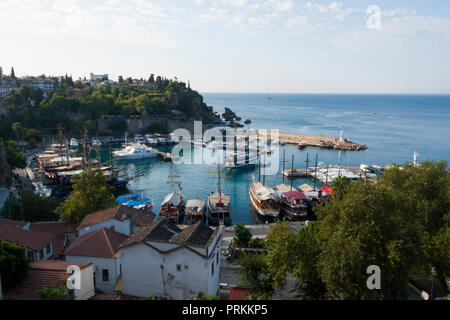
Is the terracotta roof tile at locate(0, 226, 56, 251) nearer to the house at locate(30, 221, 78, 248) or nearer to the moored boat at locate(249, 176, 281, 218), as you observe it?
the house at locate(30, 221, 78, 248)

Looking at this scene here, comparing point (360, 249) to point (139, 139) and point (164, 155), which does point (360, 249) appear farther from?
point (139, 139)

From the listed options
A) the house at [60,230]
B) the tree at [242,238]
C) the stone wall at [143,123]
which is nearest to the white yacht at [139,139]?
the stone wall at [143,123]

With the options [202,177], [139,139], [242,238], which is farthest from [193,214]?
[139,139]

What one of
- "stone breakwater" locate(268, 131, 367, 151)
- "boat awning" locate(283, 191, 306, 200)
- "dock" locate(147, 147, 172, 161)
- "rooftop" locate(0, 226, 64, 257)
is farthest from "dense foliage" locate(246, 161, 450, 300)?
"stone breakwater" locate(268, 131, 367, 151)
